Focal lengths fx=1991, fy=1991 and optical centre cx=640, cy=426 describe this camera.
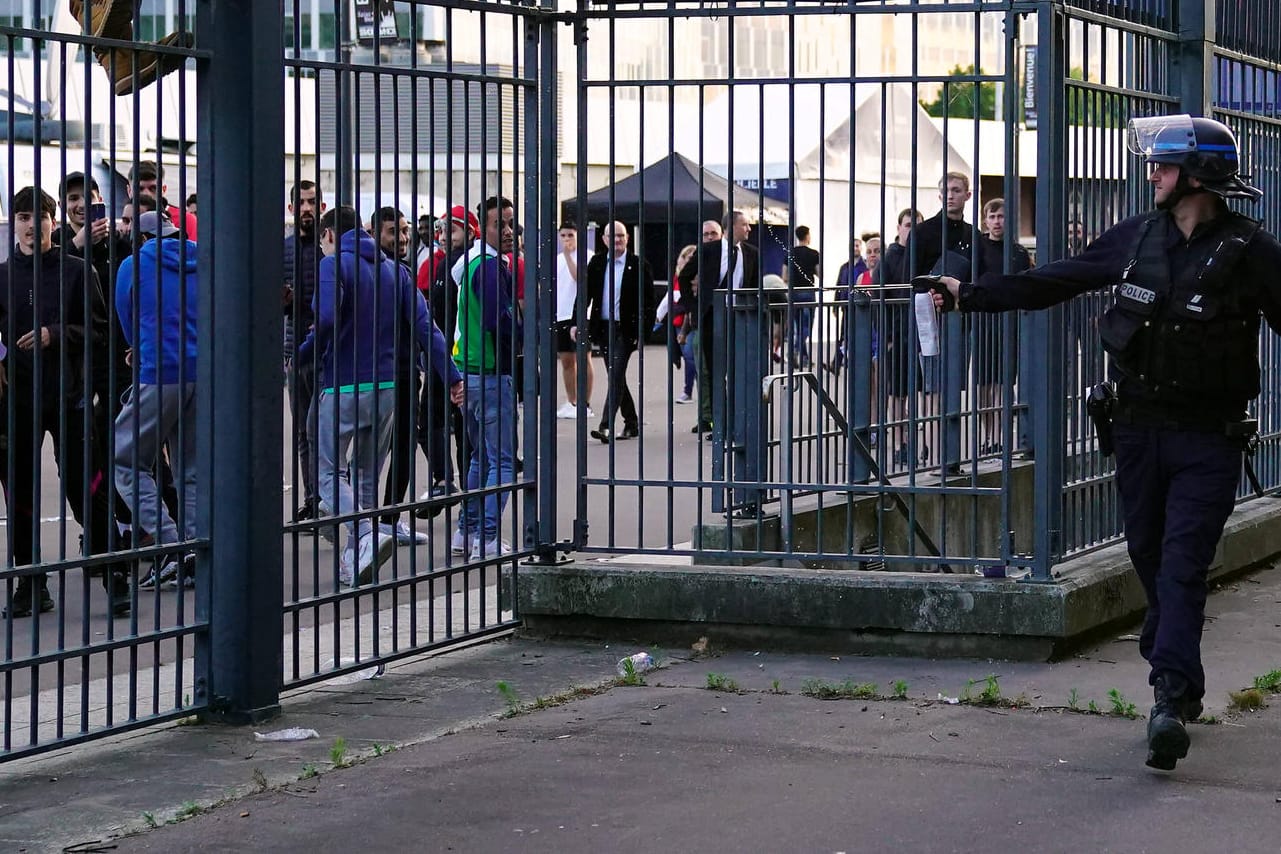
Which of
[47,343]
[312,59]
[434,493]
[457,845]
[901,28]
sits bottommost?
[457,845]

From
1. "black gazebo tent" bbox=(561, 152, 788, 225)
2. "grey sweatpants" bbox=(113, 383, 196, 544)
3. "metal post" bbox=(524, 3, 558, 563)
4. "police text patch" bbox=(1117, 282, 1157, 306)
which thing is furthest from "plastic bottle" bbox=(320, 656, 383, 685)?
"black gazebo tent" bbox=(561, 152, 788, 225)

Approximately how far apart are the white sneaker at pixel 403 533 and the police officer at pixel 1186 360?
2.50 meters

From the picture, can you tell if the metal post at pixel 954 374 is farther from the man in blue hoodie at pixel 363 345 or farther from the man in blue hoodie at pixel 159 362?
the man in blue hoodie at pixel 159 362

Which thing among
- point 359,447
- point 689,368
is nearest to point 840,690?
point 359,447

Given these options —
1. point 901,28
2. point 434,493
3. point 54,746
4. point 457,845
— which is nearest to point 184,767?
point 54,746

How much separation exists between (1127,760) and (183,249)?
3.07 m

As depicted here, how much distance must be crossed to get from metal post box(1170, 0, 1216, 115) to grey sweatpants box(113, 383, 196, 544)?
14.2 feet

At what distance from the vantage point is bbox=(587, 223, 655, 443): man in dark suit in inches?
298

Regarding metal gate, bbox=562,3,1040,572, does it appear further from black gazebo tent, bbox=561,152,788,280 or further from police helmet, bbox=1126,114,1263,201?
black gazebo tent, bbox=561,152,788,280

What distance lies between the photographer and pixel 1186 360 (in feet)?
18.5

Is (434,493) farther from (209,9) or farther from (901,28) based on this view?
(901,28)

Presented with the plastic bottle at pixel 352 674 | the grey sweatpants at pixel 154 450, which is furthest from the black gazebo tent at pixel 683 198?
the plastic bottle at pixel 352 674

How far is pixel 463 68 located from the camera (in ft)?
25.4

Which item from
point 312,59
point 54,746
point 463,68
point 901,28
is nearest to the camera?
A: point 54,746
